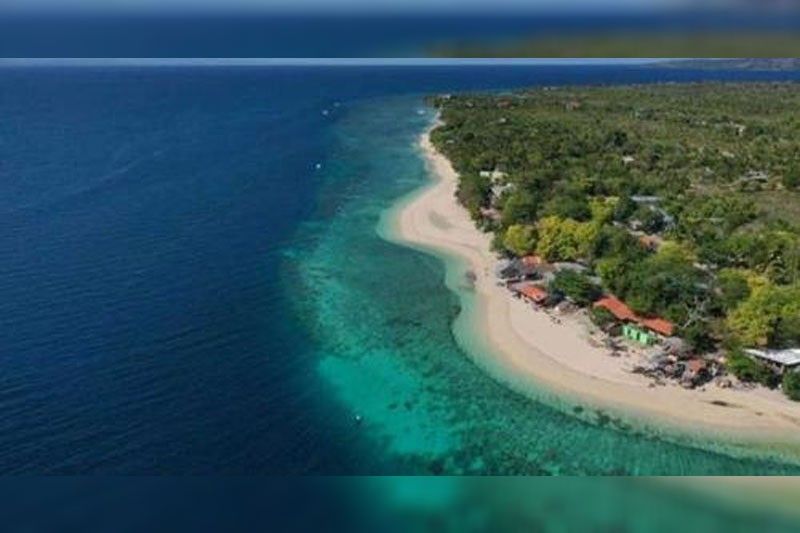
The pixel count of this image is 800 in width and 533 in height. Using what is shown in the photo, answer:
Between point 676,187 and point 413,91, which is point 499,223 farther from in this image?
point 413,91

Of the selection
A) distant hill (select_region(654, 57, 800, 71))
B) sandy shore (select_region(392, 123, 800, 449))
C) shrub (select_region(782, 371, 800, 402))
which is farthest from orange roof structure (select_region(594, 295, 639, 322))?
distant hill (select_region(654, 57, 800, 71))

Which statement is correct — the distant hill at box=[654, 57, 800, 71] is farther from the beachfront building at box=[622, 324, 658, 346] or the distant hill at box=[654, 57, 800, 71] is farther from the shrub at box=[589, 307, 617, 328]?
the shrub at box=[589, 307, 617, 328]

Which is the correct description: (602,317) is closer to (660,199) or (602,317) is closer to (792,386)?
(792,386)

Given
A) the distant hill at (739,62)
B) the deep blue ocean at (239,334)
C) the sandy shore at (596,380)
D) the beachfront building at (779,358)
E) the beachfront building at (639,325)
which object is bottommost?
the deep blue ocean at (239,334)

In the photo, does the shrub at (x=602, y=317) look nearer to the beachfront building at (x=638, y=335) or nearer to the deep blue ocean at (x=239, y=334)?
the beachfront building at (x=638, y=335)

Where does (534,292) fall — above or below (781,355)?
below

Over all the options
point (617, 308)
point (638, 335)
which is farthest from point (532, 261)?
point (638, 335)

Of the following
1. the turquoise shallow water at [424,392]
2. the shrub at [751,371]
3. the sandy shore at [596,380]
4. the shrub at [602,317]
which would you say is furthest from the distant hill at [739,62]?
the shrub at [602,317]
